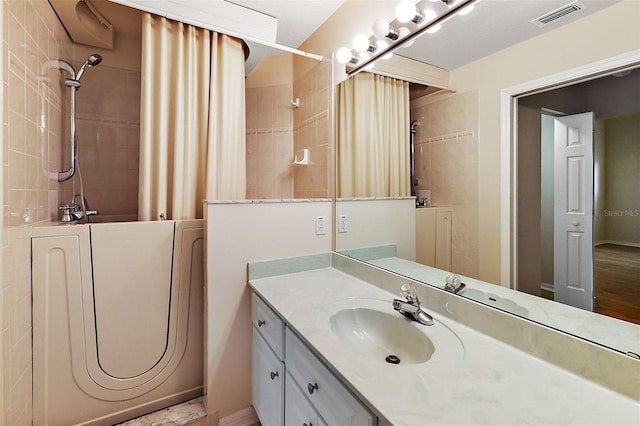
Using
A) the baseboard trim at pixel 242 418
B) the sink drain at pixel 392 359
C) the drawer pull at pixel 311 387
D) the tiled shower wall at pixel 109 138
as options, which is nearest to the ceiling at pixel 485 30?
the sink drain at pixel 392 359

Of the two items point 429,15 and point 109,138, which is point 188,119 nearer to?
point 109,138

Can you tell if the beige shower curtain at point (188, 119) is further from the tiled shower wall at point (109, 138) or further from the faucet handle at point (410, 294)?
the faucet handle at point (410, 294)

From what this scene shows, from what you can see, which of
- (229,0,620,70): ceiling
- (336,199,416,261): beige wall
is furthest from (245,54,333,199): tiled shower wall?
(229,0,620,70): ceiling

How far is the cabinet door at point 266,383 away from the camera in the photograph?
1172 millimetres

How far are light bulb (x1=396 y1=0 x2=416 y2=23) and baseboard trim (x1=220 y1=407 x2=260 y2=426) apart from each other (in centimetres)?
206

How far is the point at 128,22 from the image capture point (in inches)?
76.5

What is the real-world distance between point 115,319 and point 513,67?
6.73 feet

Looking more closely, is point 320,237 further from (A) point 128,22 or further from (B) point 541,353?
(A) point 128,22

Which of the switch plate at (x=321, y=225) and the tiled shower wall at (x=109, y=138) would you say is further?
the tiled shower wall at (x=109, y=138)

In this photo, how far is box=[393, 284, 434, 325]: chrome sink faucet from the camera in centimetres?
104

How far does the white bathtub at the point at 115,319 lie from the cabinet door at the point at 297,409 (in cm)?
85

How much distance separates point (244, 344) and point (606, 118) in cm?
168

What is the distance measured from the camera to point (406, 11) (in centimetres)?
126

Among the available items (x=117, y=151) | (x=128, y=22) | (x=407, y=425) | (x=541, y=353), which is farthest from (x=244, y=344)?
(x=128, y=22)
